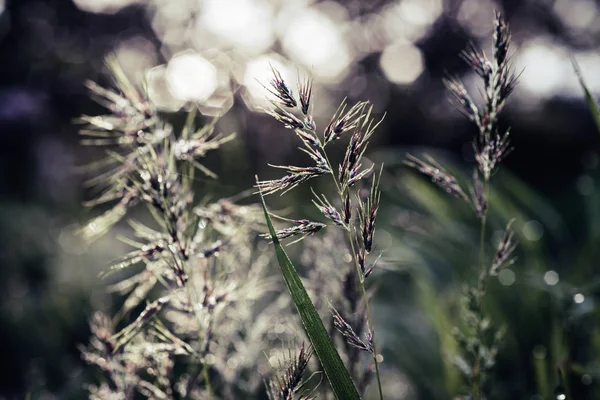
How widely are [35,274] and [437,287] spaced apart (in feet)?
13.0

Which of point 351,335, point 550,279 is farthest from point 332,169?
point 550,279

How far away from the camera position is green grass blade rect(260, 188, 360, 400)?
0.84 m

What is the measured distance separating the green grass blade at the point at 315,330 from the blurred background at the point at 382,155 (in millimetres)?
267

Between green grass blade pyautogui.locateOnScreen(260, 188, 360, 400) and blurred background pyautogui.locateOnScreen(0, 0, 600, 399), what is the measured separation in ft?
0.88

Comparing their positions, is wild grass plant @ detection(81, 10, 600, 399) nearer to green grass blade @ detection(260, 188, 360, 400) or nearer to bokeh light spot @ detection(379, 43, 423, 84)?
green grass blade @ detection(260, 188, 360, 400)

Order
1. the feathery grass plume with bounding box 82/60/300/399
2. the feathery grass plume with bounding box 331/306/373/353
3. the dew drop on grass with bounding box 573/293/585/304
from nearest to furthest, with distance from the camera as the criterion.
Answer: the feathery grass plume with bounding box 331/306/373/353 < the feathery grass plume with bounding box 82/60/300/399 < the dew drop on grass with bounding box 573/293/585/304

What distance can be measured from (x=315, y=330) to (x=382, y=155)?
2.67 metres

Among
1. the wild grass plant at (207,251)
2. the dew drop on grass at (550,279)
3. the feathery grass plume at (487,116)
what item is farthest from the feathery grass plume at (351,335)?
the dew drop on grass at (550,279)

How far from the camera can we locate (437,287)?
262cm

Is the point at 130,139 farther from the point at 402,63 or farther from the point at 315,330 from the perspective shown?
the point at 402,63

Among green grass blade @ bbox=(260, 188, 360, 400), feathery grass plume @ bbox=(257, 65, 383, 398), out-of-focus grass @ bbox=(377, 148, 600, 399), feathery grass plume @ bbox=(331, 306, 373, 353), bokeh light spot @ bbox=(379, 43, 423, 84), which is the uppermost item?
feathery grass plume @ bbox=(257, 65, 383, 398)

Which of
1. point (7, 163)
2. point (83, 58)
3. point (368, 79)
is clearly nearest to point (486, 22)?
point (368, 79)

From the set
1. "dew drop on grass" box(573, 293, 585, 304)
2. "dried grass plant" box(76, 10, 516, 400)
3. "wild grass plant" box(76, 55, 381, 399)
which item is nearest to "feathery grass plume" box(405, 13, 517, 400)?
"dried grass plant" box(76, 10, 516, 400)

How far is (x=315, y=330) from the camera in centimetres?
86
